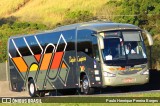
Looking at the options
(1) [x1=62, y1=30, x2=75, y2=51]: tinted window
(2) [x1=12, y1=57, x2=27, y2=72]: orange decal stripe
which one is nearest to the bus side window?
(1) [x1=62, y1=30, x2=75, y2=51]: tinted window

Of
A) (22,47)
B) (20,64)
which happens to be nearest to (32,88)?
(20,64)

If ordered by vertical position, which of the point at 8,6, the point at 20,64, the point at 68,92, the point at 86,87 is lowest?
the point at 68,92

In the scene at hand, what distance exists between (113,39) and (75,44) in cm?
228

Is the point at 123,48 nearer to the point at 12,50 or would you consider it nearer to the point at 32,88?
the point at 32,88

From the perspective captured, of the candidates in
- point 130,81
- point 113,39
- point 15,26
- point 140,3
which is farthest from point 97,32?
point 15,26

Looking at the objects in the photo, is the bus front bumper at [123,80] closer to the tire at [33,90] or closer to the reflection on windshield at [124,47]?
the reflection on windshield at [124,47]

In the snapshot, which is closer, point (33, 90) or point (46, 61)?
point (46, 61)

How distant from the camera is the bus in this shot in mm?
27500

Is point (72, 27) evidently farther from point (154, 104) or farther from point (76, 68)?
point (154, 104)

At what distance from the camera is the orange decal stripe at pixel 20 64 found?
3378 centimetres

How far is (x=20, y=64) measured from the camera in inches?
1346

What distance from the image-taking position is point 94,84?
28.1 m

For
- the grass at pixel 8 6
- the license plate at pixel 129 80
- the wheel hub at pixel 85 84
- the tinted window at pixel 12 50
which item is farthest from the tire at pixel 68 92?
the grass at pixel 8 6

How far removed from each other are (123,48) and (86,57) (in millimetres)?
1945
